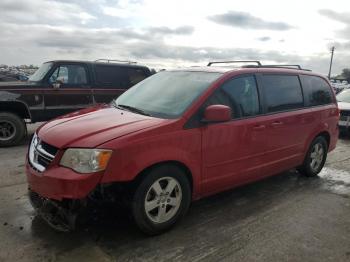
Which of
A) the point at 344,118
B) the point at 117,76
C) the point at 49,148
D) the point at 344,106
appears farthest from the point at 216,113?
the point at 344,106

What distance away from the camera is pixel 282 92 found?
5.21 metres

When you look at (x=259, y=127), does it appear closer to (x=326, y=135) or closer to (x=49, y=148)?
(x=326, y=135)

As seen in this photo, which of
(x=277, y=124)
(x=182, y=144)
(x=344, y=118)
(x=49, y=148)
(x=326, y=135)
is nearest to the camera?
(x=49, y=148)

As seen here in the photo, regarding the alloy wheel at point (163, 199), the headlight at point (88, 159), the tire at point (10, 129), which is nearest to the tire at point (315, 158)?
the alloy wheel at point (163, 199)

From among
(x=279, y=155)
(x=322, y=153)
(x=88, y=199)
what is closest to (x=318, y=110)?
(x=322, y=153)

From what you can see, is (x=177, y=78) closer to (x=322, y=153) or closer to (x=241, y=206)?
(x=241, y=206)

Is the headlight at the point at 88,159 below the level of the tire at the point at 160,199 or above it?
above

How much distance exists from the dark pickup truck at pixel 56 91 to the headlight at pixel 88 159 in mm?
5367

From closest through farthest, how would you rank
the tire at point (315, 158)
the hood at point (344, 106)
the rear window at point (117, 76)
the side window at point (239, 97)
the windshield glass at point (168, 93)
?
1. the windshield glass at point (168, 93)
2. the side window at point (239, 97)
3. the tire at point (315, 158)
4. the rear window at point (117, 76)
5. the hood at point (344, 106)

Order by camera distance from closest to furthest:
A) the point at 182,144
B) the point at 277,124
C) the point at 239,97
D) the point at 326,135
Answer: the point at 182,144, the point at 239,97, the point at 277,124, the point at 326,135

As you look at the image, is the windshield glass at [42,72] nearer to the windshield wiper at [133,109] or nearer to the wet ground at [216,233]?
the wet ground at [216,233]

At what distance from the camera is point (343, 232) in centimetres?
409

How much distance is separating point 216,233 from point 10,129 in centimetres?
593

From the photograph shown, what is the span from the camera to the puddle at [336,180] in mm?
5554
